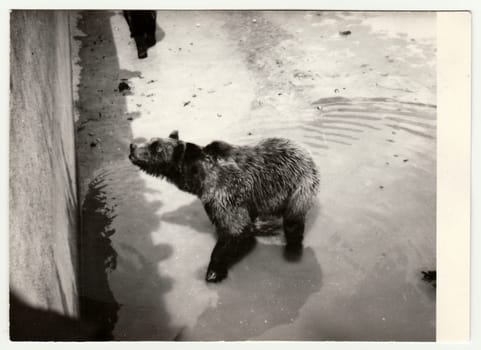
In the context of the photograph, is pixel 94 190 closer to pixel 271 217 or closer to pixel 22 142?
pixel 22 142

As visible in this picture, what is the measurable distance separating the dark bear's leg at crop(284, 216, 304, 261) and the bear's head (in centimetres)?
84

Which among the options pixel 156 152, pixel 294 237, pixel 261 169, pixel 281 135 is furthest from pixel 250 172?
pixel 156 152

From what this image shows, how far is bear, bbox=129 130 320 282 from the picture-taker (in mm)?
3250

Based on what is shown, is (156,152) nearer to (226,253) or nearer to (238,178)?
(238,178)

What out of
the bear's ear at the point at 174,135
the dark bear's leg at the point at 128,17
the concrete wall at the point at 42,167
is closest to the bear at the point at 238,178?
the bear's ear at the point at 174,135

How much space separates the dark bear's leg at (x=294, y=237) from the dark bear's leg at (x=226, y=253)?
0.73 feet

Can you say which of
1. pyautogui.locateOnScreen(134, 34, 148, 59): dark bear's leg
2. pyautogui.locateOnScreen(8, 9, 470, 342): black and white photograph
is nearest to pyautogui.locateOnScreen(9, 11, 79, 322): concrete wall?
pyautogui.locateOnScreen(8, 9, 470, 342): black and white photograph

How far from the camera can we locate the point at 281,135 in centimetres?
328

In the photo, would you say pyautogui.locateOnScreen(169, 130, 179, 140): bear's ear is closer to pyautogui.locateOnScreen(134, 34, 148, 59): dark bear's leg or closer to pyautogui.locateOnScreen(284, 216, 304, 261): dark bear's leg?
pyautogui.locateOnScreen(134, 34, 148, 59): dark bear's leg
